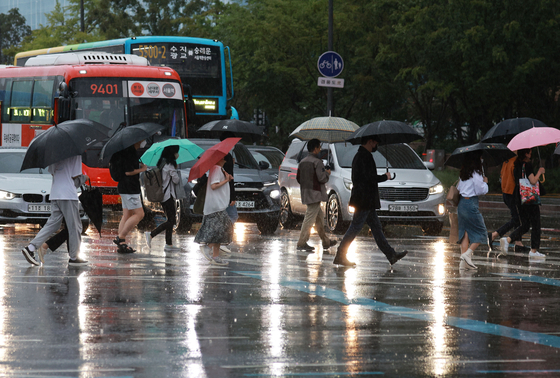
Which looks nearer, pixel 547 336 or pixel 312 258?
pixel 547 336

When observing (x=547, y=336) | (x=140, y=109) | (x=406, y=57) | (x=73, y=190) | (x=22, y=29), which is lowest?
(x=547, y=336)

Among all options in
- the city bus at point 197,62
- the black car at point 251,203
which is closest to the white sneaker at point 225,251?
the black car at point 251,203

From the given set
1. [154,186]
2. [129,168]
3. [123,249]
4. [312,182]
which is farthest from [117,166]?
[312,182]

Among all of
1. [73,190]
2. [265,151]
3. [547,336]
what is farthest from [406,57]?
[547,336]

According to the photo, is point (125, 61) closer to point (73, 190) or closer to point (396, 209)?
point (396, 209)

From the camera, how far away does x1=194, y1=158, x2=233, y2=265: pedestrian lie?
12.0 m

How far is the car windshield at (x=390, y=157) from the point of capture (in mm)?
18516

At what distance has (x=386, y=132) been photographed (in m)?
12.2

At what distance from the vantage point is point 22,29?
11525cm

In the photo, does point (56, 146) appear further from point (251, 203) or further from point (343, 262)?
point (251, 203)

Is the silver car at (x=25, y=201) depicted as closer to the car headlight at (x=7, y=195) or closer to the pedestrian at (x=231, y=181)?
the car headlight at (x=7, y=195)

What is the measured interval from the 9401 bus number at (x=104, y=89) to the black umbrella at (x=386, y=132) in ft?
32.9

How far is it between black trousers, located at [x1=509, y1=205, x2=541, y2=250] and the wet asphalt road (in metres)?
0.85

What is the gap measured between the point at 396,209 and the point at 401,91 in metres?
22.1
